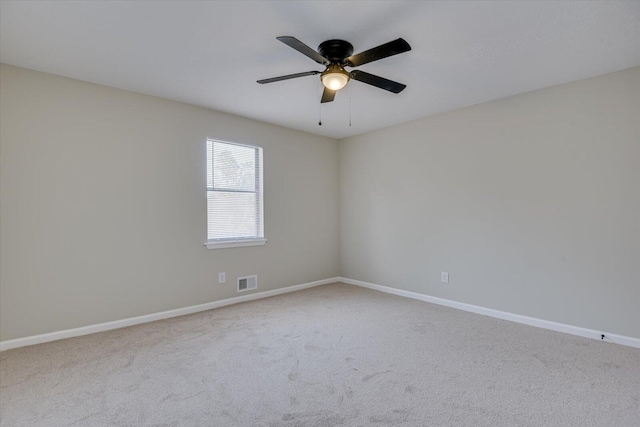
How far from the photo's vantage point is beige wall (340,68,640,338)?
291 centimetres

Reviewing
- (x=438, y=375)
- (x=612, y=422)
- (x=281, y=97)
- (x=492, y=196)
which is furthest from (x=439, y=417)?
(x=281, y=97)

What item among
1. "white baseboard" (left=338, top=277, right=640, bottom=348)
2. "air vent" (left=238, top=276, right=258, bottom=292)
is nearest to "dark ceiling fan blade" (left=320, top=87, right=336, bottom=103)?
"air vent" (left=238, top=276, right=258, bottom=292)

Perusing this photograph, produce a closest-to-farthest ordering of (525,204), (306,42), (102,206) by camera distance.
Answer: (306,42) → (102,206) → (525,204)

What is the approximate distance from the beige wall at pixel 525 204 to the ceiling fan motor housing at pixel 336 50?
2.17m

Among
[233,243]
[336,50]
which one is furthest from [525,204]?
[233,243]

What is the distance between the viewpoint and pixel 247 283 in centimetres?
433

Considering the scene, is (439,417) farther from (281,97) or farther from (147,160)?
(147,160)

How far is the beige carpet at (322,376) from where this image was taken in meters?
1.89

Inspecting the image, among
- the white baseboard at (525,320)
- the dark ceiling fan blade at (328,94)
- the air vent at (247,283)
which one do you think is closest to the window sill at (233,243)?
the air vent at (247,283)

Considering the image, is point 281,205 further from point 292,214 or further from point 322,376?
point 322,376

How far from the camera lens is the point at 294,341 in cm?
294

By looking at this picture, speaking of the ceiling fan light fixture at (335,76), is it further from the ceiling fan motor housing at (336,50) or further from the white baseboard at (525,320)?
the white baseboard at (525,320)

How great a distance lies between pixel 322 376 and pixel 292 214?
2835mm

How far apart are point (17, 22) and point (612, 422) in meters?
4.52
